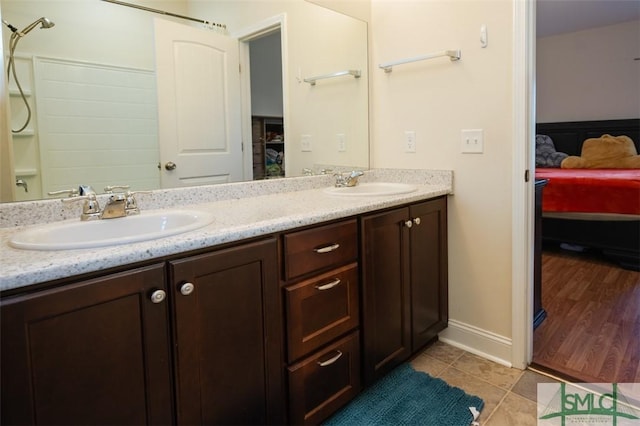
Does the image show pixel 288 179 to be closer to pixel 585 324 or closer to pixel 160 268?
pixel 160 268

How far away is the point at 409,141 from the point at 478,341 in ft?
3.69

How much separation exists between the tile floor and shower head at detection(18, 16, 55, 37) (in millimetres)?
2055

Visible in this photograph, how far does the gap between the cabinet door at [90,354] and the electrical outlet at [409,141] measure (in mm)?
1632

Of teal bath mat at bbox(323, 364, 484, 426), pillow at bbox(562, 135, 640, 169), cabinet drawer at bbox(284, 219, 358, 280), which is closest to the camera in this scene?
cabinet drawer at bbox(284, 219, 358, 280)

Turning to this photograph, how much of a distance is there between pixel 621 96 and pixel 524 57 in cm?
429

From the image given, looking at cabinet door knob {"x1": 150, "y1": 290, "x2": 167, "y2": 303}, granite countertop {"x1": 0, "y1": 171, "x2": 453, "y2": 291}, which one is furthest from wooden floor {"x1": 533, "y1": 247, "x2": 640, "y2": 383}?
cabinet door knob {"x1": 150, "y1": 290, "x2": 167, "y2": 303}

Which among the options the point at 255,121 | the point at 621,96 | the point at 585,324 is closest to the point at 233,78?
the point at 255,121

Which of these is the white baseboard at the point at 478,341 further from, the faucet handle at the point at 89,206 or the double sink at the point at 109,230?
the faucet handle at the point at 89,206

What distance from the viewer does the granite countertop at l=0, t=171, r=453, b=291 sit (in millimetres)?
910

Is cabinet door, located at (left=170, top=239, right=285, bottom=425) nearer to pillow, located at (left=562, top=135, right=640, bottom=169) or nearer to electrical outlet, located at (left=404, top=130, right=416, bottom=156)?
electrical outlet, located at (left=404, top=130, right=416, bottom=156)

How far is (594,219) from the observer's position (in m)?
3.58

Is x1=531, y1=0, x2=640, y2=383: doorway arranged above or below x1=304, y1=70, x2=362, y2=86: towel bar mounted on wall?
below

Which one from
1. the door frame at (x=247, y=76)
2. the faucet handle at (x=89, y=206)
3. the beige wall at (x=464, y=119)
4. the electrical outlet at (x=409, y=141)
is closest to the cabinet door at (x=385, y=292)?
the beige wall at (x=464, y=119)

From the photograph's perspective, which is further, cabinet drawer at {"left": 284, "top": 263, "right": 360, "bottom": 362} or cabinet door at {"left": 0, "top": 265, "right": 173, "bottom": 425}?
cabinet drawer at {"left": 284, "top": 263, "right": 360, "bottom": 362}
